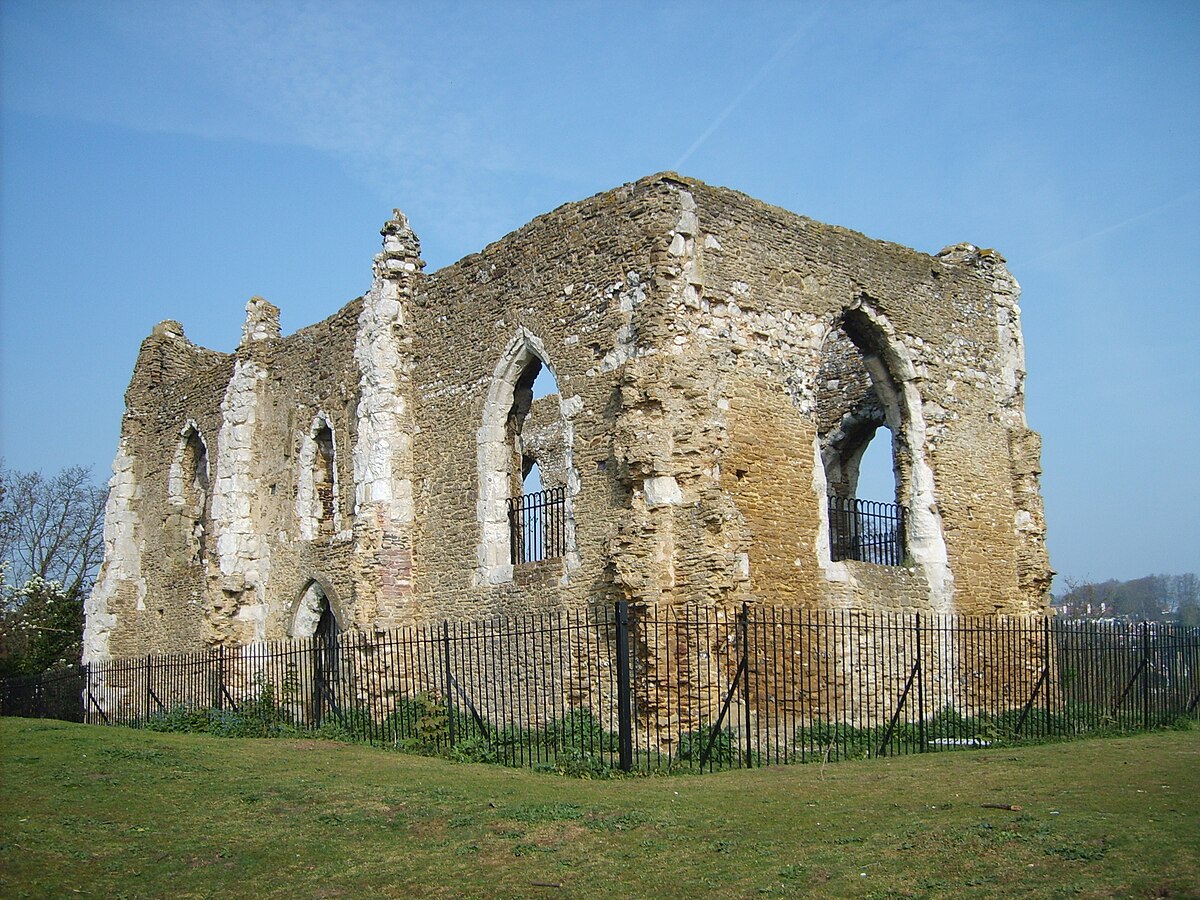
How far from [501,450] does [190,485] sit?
10.3m

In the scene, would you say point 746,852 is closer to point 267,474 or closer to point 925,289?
point 925,289

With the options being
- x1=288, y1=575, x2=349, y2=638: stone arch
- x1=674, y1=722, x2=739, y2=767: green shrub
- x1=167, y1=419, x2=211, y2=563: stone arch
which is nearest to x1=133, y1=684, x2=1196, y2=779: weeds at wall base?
x1=674, y1=722, x2=739, y2=767: green shrub

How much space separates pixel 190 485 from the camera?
79.4 feet

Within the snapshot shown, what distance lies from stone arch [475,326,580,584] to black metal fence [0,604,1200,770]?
1035mm

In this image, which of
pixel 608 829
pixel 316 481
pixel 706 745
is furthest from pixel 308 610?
pixel 608 829

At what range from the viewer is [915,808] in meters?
9.34

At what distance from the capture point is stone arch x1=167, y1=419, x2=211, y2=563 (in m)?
23.7

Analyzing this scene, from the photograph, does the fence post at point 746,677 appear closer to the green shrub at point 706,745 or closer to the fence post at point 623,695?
the green shrub at point 706,745

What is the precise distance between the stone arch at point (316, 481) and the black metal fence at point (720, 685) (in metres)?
1.93

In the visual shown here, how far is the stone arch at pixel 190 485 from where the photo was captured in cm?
2372

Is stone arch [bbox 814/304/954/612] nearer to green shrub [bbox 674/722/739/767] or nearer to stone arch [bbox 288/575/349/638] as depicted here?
green shrub [bbox 674/722/739/767]

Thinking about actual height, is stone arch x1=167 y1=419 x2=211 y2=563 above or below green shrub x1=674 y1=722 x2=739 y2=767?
above

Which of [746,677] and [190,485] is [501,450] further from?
[190,485]

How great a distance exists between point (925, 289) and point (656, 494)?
618 cm
